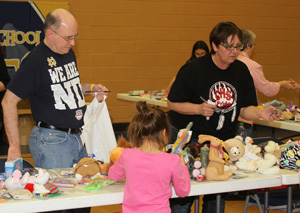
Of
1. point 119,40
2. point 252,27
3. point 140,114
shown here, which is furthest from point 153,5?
point 140,114

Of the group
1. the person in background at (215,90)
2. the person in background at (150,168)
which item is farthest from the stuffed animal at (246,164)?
the person in background at (150,168)

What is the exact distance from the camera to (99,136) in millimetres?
2828

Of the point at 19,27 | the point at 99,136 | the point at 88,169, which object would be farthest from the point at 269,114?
the point at 19,27

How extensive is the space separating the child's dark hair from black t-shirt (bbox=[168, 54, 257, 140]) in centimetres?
80

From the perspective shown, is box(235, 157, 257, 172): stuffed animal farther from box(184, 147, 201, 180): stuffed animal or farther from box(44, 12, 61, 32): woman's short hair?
box(44, 12, 61, 32): woman's short hair

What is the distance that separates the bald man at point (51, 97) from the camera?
2.53m

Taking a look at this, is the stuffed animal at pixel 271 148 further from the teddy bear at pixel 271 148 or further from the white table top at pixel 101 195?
the white table top at pixel 101 195

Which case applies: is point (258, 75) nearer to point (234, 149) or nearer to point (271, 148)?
point (271, 148)

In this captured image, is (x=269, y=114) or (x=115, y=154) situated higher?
(x=269, y=114)

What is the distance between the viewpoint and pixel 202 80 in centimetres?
285

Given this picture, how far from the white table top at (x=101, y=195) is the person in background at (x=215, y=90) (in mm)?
552

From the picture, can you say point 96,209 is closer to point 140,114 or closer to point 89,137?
point 89,137

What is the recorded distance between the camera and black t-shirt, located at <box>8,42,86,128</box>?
2541 millimetres

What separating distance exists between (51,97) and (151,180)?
3.09 ft
